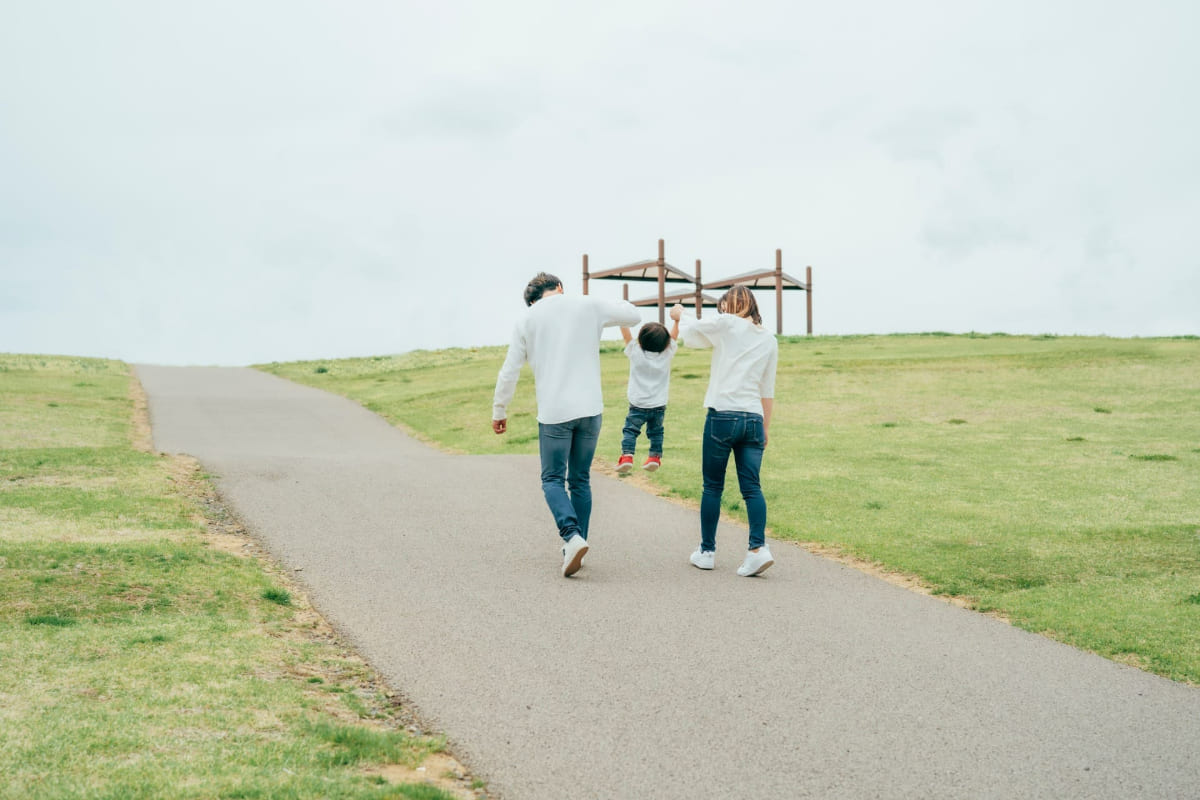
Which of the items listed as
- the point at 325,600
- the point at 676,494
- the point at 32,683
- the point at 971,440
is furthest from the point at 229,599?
the point at 971,440

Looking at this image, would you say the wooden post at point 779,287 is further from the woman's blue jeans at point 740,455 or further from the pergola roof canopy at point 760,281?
the woman's blue jeans at point 740,455

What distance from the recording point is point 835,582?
27.0ft

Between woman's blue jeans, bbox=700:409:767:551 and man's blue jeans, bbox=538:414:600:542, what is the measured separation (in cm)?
95

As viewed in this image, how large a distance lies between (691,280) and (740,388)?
37.6 metres

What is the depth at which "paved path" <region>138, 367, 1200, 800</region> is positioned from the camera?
4.41 m

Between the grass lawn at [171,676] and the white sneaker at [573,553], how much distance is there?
1.98 metres

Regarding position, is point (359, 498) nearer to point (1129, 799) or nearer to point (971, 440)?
point (1129, 799)

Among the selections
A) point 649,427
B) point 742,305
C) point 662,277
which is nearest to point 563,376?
point 742,305

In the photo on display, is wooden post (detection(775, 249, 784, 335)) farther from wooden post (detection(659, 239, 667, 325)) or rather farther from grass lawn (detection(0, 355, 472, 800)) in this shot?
grass lawn (detection(0, 355, 472, 800))

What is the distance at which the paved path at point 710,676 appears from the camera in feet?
14.5

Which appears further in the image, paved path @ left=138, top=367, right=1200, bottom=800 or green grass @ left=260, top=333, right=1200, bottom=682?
green grass @ left=260, top=333, right=1200, bottom=682

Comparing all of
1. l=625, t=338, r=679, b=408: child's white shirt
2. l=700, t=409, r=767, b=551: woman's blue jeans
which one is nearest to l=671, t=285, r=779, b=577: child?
l=700, t=409, r=767, b=551: woman's blue jeans

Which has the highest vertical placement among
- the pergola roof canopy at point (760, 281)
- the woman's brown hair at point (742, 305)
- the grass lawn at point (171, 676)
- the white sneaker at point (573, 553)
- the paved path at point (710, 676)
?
the pergola roof canopy at point (760, 281)

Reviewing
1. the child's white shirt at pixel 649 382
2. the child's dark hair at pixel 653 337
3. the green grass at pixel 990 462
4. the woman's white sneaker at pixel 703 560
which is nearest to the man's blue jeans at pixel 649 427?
the child's white shirt at pixel 649 382
